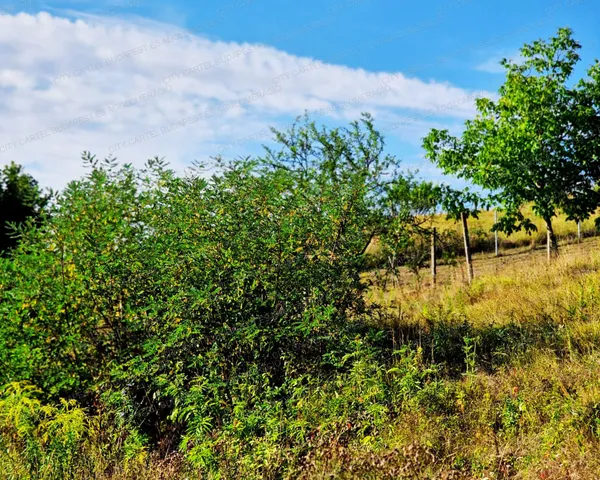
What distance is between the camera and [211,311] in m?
6.50

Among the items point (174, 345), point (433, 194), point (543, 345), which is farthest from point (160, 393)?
point (433, 194)

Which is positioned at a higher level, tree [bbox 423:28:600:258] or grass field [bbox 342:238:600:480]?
tree [bbox 423:28:600:258]

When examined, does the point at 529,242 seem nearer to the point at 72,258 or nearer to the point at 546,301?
the point at 546,301

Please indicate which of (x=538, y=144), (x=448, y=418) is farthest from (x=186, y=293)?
(x=538, y=144)

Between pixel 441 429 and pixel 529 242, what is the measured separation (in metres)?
20.7

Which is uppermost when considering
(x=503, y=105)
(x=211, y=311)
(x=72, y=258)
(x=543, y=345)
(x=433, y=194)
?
(x=503, y=105)

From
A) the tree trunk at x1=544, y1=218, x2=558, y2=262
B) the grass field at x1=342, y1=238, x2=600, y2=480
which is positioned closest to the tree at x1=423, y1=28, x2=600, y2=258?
the tree trunk at x1=544, y1=218, x2=558, y2=262

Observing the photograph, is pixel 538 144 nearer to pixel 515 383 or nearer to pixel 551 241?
pixel 551 241

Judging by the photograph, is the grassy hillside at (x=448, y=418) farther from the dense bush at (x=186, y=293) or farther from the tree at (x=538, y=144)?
the tree at (x=538, y=144)

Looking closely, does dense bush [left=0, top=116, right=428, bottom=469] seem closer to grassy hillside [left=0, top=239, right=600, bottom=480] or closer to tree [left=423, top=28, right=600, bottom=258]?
grassy hillside [left=0, top=239, right=600, bottom=480]

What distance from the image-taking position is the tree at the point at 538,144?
13.7m

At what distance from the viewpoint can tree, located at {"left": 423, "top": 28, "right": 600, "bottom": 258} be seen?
45.0ft

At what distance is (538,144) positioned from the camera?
13.4 m

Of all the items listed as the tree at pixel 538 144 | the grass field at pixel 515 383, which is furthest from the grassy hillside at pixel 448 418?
the tree at pixel 538 144
